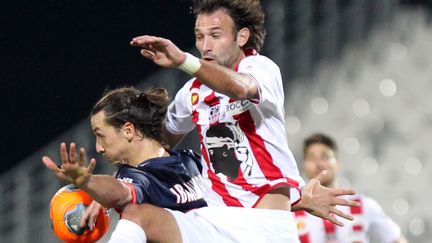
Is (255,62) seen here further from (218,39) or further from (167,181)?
(167,181)

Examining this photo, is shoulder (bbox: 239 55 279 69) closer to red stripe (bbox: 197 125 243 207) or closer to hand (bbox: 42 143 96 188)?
red stripe (bbox: 197 125 243 207)

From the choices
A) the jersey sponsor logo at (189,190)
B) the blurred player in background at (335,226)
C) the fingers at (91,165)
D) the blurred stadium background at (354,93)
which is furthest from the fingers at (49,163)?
the blurred stadium background at (354,93)

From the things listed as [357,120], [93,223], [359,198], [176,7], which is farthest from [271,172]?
[176,7]

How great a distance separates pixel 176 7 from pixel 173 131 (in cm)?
526

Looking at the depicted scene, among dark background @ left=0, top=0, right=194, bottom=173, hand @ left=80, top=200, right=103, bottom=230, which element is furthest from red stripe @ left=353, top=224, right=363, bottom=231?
dark background @ left=0, top=0, right=194, bottom=173

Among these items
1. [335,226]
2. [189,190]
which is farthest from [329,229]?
[189,190]

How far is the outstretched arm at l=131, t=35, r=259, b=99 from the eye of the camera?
4035 millimetres

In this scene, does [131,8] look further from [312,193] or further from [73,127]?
[312,193]

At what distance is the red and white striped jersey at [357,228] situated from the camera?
686 centimetres

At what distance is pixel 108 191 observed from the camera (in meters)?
4.32

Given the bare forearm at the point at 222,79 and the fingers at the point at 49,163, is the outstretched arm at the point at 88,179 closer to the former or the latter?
the fingers at the point at 49,163

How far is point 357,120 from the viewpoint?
31.1 feet

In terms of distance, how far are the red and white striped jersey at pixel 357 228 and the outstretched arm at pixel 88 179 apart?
2734 millimetres

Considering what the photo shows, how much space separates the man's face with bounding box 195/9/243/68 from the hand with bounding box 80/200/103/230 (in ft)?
2.69
